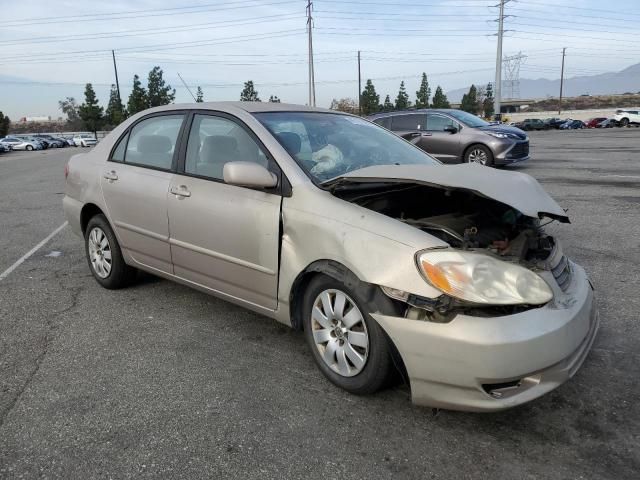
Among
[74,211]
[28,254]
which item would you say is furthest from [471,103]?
[74,211]

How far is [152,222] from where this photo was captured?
4.03m

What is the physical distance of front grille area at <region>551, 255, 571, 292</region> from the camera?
2.81 meters

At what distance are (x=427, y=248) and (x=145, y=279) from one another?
3.30 metres

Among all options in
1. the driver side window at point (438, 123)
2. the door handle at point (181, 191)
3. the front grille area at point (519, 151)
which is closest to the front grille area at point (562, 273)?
the door handle at point (181, 191)

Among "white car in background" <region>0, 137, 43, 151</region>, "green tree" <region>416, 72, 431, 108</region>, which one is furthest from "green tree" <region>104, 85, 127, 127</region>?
"green tree" <region>416, 72, 431, 108</region>

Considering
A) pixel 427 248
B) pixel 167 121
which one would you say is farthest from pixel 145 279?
pixel 427 248

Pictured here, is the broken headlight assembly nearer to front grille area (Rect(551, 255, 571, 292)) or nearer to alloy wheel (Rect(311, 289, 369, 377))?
front grille area (Rect(551, 255, 571, 292))

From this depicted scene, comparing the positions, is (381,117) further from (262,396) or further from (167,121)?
(262,396)

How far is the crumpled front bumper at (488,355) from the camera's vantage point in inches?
91.8

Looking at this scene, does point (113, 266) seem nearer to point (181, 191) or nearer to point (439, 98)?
point (181, 191)

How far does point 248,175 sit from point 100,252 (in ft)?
7.53

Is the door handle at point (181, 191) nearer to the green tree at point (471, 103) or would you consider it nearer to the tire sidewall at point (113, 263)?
the tire sidewall at point (113, 263)

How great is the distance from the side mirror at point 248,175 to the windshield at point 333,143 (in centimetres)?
27

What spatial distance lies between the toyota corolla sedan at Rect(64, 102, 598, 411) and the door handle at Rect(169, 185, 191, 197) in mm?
23
